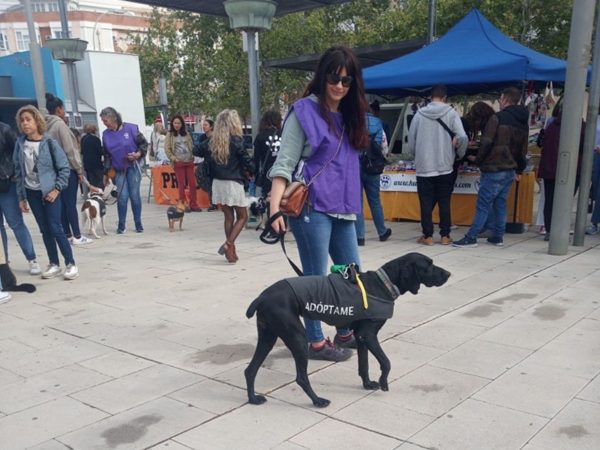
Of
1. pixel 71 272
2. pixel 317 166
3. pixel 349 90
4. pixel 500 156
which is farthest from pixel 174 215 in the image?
pixel 349 90

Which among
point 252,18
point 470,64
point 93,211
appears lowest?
point 93,211

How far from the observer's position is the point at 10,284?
5723 mm

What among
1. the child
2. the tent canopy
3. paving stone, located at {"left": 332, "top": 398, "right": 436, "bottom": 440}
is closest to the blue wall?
the tent canopy

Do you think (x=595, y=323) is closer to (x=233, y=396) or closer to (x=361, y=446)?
(x=361, y=446)

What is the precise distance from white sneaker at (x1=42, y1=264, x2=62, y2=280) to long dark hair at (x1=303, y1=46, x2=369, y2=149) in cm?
415

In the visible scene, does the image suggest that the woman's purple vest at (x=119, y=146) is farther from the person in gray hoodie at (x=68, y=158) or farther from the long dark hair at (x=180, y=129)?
the long dark hair at (x=180, y=129)

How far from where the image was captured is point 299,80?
98.6ft

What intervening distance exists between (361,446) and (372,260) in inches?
155

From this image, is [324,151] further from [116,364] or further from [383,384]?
[116,364]

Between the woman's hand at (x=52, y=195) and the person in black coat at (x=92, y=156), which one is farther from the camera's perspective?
the person in black coat at (x=92, y=156)

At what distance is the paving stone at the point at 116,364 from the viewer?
373 centimetres

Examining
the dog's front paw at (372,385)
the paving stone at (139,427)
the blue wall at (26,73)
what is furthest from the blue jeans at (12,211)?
the blue wall at (26,73)

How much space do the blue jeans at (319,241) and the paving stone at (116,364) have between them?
1203mm

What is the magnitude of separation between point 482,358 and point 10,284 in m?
4.65
